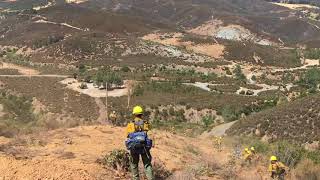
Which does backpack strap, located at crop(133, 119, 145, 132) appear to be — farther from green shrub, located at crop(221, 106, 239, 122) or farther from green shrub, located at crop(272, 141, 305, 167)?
green shrub, located at crop(221, 106, 239, 122)

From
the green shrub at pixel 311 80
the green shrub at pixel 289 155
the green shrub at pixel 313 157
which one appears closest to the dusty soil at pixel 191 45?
the green shrub at pixel 311 80

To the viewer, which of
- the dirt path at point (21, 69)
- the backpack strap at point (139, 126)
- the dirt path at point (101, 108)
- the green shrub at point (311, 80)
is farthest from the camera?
the dirt path at point (21, 69)

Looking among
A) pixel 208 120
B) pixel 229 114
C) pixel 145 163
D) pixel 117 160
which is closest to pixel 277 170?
pixel 117 160

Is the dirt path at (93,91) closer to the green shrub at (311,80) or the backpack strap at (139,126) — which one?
the green shrub at (311,80)

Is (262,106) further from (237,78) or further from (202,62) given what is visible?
(202,62)

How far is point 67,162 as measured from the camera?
12.9 meters

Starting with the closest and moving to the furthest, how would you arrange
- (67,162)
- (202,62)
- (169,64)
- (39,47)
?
(67,162), (169,64), (202,62), (39,47)

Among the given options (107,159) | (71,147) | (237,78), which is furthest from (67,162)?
Answer: (237,78)

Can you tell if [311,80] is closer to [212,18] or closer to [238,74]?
[238,74]

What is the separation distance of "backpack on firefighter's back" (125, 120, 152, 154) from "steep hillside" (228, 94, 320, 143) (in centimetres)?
1775

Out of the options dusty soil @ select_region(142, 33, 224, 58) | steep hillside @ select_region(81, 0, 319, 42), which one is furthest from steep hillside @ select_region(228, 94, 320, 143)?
steep hillside @ select_region(81, 0, 319, 42)

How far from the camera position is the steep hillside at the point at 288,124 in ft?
94.3

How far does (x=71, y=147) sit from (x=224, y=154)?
7.00 meters

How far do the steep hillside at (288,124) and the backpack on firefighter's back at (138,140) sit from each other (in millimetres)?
17750
